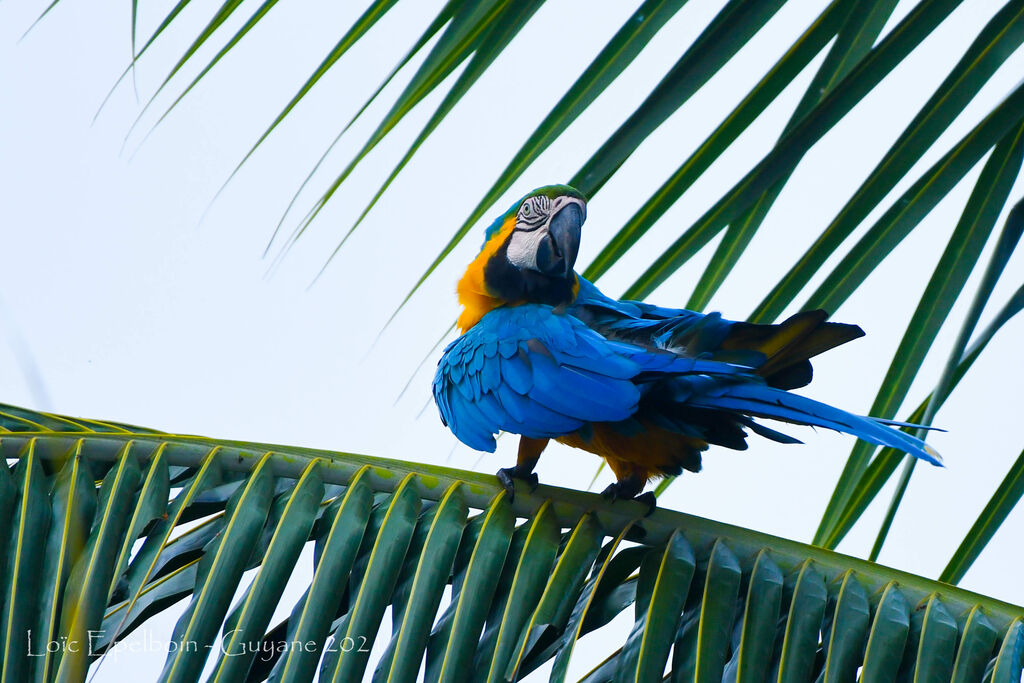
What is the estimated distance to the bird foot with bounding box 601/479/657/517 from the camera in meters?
1.06

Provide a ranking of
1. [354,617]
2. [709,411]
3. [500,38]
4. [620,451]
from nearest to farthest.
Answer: [354,617] < [500,38] < [709,411] < [620,451]

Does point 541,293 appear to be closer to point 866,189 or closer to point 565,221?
point 565,221

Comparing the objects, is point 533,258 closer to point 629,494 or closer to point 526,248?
point 526,248

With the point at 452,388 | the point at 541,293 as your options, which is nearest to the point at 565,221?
the point at 541,293

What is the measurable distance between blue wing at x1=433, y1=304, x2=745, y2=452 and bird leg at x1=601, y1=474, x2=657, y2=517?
0.29 ft

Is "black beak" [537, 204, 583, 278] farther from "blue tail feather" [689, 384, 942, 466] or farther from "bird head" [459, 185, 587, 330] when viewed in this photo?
"blue tail feather" [689, 384, 942, 466]

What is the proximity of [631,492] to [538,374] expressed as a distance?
191 mm

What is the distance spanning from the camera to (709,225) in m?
0.96

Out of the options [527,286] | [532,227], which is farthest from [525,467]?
[532,227]

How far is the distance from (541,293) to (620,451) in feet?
0.91

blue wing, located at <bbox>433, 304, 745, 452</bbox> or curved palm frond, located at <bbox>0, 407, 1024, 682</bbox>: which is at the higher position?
blue wing, located at <bbox>433, 304, 745, 452</bbox>

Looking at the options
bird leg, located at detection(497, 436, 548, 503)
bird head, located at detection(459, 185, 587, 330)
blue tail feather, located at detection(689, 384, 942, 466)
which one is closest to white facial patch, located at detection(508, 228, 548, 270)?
bird head, located at detection(459, 185, 587, 330)

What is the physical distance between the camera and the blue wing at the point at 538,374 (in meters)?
1.06

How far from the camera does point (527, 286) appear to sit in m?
1.38
